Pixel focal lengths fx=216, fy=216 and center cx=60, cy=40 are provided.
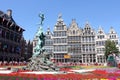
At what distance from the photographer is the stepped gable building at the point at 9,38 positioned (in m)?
58.1

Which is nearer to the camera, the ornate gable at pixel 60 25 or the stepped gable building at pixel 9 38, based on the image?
the stepped gable building at pixel 9 38

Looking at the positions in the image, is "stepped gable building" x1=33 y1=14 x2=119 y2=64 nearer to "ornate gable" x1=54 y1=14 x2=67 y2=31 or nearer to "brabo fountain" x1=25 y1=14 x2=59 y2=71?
"ornate gable" x1=54 y1=14 x2=67 y2=31

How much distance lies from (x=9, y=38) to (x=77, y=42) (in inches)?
973

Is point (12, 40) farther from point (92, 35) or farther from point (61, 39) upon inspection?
point (92, 35)

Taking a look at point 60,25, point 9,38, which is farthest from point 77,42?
point 9,38

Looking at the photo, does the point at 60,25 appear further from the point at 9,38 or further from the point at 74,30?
the point at 9,38

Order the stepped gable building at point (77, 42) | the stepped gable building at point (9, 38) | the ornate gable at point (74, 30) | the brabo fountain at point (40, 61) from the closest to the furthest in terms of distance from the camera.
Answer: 1. the brabo fountain at point (40, 61)
2. the stepped gable building at point (9, 38)
3. the stepped gable building at point (77, 42)
4. the ornate gable at point (74, 30)

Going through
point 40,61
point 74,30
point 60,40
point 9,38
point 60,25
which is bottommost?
point 40,61

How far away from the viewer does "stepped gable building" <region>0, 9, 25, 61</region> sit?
5807 centimetres

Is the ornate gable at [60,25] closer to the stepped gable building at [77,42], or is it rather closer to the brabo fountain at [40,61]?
the stepped gable building at [77,42]

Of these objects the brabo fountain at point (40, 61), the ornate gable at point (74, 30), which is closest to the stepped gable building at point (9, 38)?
the ornate gable at point (74, 30)

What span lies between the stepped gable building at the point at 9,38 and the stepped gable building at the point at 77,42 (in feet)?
43.5

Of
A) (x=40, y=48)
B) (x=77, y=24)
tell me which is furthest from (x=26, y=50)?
(x=40, y=48)

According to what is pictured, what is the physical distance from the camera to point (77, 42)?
76500 mm
